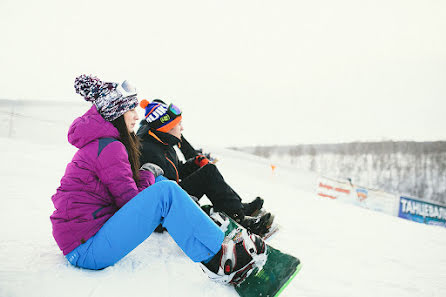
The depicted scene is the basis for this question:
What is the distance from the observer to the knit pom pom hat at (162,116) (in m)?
2.75

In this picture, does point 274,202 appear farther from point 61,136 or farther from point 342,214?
point 61,136

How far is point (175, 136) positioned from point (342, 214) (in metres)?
4.26

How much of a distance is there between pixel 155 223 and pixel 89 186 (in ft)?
1.40

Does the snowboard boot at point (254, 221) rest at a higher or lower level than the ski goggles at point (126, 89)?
lower

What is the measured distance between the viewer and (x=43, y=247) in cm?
181

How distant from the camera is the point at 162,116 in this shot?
275cm

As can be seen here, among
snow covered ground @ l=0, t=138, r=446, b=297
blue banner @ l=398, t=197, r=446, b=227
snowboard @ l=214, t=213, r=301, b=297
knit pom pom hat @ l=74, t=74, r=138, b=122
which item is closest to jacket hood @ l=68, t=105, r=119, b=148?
knit pom pom hat @ l=74, t=74, r=138, b=122

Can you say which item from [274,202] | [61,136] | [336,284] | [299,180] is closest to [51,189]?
[336,284]

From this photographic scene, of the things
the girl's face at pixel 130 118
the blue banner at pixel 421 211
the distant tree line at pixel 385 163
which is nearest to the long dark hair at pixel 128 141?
the girl's face at pixel 130 118

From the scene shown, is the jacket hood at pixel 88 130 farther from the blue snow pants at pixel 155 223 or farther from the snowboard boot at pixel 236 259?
the snowboard boot at pixel 236 259

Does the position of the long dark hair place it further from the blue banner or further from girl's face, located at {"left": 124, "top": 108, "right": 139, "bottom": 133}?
the blue banner

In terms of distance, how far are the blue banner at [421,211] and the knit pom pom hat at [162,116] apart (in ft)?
37.2

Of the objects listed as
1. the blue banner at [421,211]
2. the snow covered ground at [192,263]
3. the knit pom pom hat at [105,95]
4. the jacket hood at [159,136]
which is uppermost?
the knit pom pom hat at [105,95]

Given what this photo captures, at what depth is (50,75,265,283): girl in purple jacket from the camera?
4.81 feet
